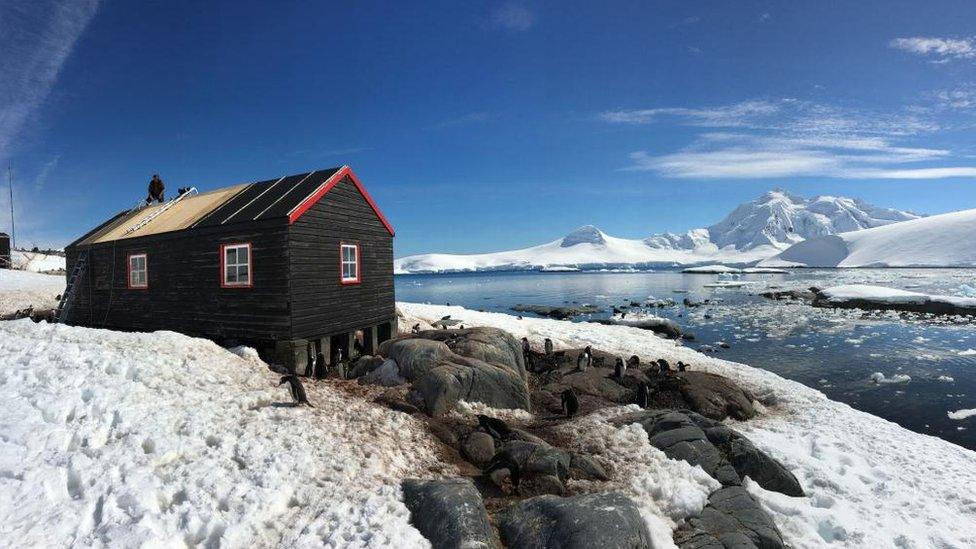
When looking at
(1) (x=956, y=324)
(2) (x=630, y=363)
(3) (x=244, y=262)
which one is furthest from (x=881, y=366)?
(3) (x=244, y=262)

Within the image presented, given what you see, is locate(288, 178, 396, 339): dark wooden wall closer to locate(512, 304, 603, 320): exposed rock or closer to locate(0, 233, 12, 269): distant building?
locate(512, 304, 603, 320): exposed rock

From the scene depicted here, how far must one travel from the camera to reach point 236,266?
52.4 feet

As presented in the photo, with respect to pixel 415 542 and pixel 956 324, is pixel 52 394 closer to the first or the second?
pixel 415 542

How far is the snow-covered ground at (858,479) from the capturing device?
8.91 metres

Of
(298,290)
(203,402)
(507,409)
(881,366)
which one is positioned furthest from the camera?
(881,366)

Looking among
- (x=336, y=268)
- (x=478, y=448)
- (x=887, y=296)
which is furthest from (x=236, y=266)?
(x=887, y=296)

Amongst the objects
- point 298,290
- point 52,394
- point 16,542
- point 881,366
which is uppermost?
point 298,290

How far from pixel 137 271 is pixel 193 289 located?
3921mm

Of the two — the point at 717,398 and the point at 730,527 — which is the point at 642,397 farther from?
the point at 730,527

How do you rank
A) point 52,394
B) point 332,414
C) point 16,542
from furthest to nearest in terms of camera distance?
point 332,414 → point 52,394 → point 16,542

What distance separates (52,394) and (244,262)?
736 cm

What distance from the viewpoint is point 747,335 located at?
35.5m

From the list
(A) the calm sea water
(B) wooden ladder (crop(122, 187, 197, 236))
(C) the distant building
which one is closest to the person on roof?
(B) wooden ladder (crop(122, 187, 197, 236))

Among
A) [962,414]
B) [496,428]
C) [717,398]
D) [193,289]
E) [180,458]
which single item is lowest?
[962,414]
